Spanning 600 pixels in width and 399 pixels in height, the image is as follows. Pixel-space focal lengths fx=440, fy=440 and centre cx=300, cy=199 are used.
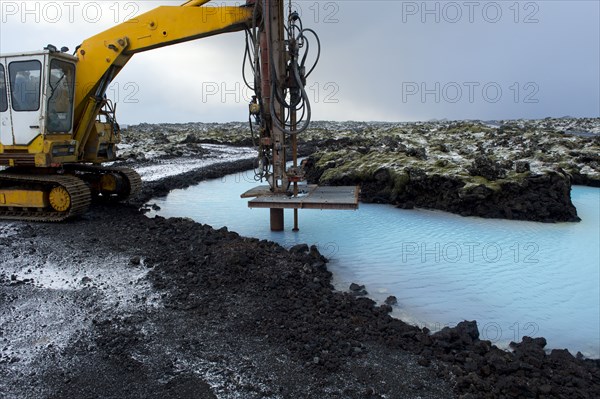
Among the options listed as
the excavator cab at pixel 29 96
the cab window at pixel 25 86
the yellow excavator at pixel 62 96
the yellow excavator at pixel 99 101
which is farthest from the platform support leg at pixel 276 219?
the cab window at pixel 25 86

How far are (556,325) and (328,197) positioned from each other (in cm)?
470

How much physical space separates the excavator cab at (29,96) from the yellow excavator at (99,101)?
0.02 metres

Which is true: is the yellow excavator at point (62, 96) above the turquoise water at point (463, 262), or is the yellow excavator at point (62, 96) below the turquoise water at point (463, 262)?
above

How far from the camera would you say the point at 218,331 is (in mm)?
5277

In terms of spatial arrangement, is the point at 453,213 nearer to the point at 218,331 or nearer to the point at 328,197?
the point at 328,197

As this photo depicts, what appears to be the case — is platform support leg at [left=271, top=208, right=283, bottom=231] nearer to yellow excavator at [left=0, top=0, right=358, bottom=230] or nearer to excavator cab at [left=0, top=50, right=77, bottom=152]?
yellow excavator at [left=0, top=0, right=358, bottom=230]

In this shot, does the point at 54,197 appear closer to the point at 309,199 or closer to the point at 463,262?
the point at 309,199

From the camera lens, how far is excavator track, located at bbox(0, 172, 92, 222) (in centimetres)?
980

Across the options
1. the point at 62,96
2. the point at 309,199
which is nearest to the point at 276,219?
the point at 309,199

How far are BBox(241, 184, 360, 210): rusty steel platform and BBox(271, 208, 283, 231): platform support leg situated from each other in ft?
2.11

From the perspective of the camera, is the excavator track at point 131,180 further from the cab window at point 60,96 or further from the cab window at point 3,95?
the cab window at point 3,95

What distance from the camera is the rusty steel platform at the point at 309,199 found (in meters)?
8.72

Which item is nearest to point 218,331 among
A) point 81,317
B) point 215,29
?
point 81,317

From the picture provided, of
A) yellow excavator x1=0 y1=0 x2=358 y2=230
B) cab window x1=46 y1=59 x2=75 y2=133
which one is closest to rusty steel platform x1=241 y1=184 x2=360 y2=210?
yellow excavator x1=0 y1=0 x2=358 y2=230
